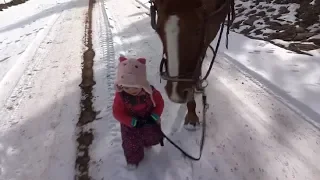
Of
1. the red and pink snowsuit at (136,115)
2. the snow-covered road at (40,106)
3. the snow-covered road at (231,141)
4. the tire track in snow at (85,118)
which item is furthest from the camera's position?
the snow-covered road at (40,106)

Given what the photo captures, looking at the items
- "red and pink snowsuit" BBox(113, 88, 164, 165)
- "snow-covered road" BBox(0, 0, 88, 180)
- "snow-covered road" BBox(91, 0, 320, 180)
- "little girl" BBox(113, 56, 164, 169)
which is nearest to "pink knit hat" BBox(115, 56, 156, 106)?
"little girl" BBox(113, 56, 164, 169)

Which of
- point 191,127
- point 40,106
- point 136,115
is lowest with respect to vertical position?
point 40,106

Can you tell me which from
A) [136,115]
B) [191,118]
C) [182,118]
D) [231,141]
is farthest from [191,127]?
[136,115]

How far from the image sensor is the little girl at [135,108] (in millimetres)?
2262

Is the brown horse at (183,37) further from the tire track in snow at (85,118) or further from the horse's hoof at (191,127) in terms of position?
the tire track in snow at (85,118)

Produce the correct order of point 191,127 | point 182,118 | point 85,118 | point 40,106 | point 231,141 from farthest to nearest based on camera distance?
point 40,106 → point 85,118 → point 182,118 → point 191,127 → point 231,141

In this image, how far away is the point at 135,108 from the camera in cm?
244

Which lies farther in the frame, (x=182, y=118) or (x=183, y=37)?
(x=182, y=118)

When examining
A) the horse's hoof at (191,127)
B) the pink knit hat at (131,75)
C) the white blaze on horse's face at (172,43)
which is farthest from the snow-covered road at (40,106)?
the white blaze on horse's face at (172,43)

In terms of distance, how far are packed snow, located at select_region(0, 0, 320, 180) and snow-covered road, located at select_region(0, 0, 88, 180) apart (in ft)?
0.04

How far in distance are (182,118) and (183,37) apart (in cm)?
130

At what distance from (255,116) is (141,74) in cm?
163

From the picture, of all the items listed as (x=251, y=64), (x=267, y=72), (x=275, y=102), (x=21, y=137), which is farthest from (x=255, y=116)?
(x=21, y=137)

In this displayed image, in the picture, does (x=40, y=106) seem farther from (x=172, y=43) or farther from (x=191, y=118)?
(x=172, y=43)
